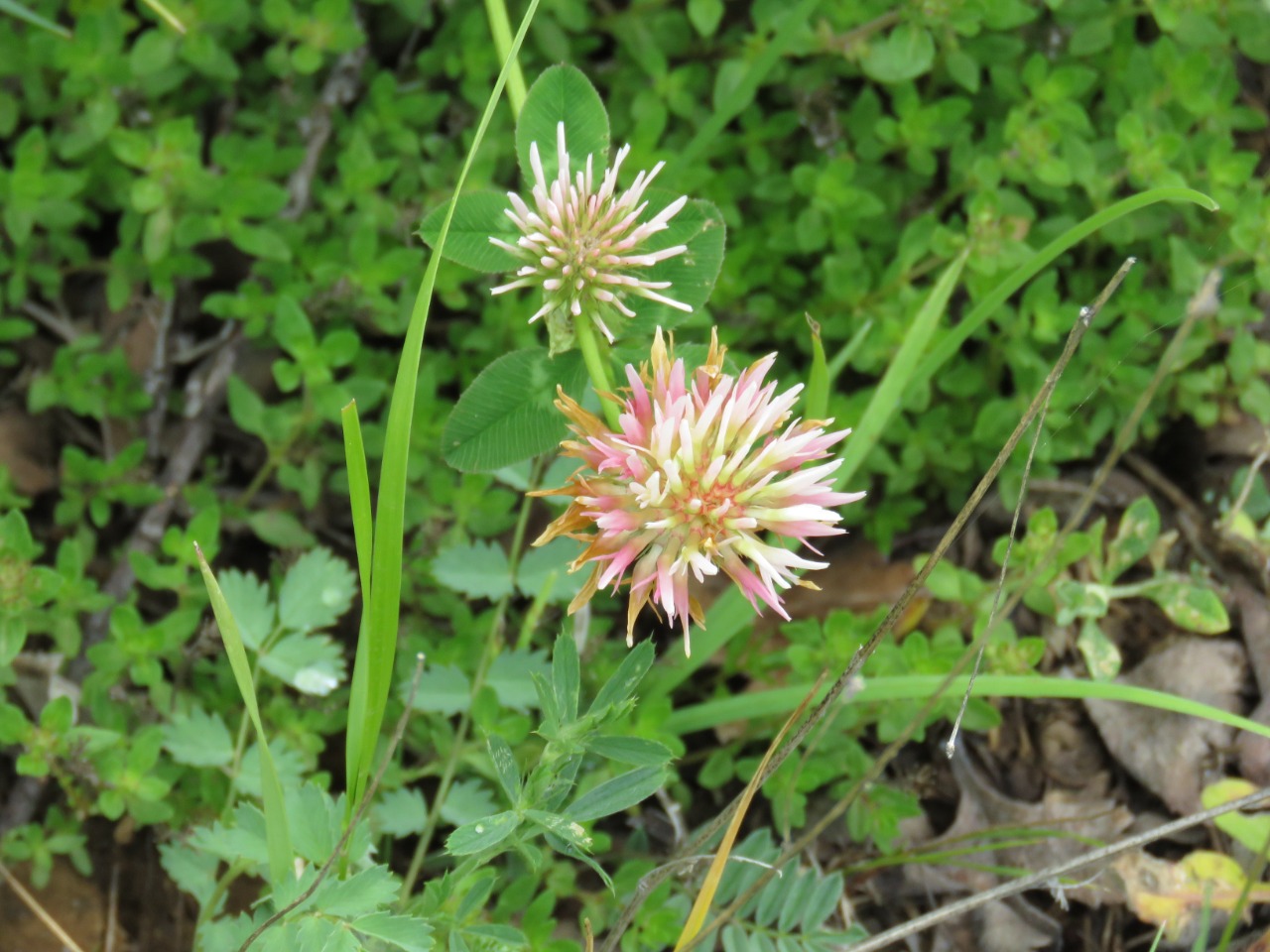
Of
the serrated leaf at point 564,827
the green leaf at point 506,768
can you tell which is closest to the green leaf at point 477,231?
the green leaf at point 506,768

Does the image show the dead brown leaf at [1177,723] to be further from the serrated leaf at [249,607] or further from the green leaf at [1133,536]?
the serrated leaf at [249,607]

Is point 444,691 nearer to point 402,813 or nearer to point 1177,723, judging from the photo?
point 402,813

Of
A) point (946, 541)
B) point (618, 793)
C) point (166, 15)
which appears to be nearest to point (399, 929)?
point (618, 793)

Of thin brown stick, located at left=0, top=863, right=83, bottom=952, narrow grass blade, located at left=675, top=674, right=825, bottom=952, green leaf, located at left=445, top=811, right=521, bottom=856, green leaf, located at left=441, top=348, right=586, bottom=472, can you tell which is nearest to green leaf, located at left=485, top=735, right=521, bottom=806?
→ green leaf, located at left=445, top=811, right=521, bottom=856

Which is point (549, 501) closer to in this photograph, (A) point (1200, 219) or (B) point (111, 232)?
(B) point (111, 232)

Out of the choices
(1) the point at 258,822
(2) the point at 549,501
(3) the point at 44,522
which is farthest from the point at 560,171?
(3) the point at 44,522

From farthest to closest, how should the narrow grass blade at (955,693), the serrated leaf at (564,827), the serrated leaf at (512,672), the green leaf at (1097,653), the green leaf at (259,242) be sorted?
the green leaf at (259,242) → the green leaf at (1097,653) → the serrated leaf at (512,672) → the narrow grass blade at (955,693) → the serrated leaf at (564,827)
